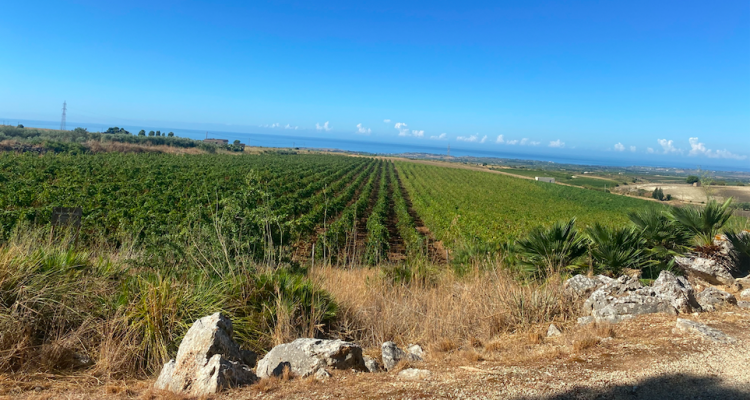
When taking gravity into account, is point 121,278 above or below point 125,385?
above

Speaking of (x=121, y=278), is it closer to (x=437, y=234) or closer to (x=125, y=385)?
(x=125, y=385)

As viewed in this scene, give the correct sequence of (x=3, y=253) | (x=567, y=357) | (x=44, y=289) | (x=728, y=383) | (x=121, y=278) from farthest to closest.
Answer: (x=121, y=278) < (x=3, y=253) < (x=44, y=289) < (x=567, y=357) < (x=728, y=383)

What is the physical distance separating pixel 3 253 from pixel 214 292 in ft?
7.42

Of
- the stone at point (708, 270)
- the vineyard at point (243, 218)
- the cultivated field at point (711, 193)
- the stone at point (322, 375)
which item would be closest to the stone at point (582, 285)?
the stone at point (708, 270)

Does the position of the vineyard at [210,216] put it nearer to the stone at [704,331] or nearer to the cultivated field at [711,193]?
the stone at [704,331]

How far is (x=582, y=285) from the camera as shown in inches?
221

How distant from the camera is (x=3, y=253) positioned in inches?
172

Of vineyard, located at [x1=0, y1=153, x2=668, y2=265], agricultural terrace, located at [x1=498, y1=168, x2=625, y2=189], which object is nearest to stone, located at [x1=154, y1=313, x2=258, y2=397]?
vineyard, located at [x1=0, y1=153, x2=668, y2=265]

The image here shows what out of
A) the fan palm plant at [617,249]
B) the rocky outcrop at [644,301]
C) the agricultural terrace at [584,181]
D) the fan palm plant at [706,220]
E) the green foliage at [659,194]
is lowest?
the rocky outcrop at [644,301]

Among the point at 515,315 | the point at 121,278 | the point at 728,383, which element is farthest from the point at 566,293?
the point at 121,278

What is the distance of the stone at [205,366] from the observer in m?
3.24

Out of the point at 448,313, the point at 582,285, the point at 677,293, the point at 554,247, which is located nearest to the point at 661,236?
the point at 554,247

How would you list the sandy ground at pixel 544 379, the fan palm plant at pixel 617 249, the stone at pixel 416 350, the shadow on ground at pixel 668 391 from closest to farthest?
1. the shadow on ground at pixel 668 391
2. the sandy ground at pixel 544 379
3. the stone at pixel 416 350
4. the fan palm plant at pixel 617 249

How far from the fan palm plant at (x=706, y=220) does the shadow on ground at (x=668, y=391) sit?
556 cm
